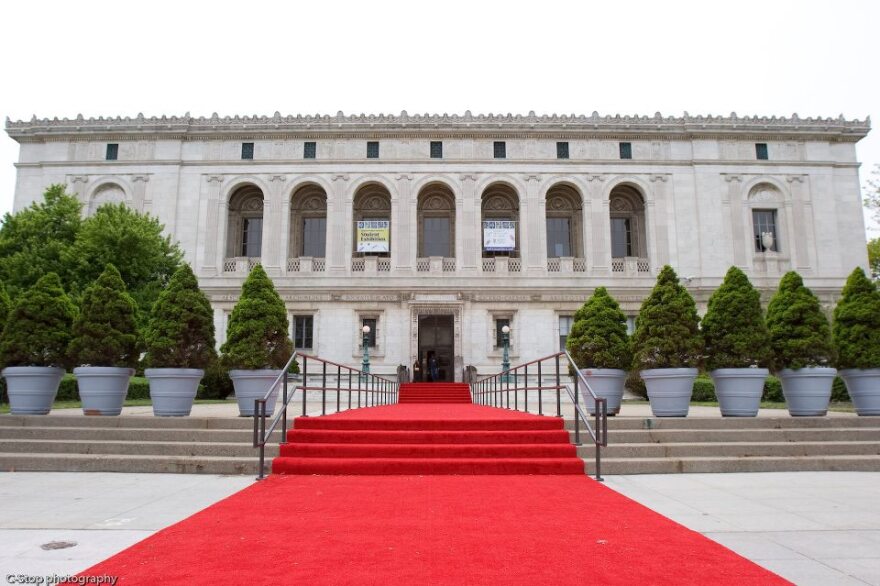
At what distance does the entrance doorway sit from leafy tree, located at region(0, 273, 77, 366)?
2078 cm

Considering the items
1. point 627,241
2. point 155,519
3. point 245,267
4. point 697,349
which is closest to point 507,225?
point 627,241

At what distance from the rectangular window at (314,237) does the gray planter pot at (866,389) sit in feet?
89.0

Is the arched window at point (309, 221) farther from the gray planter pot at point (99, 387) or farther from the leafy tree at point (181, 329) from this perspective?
the gray planter pot at point (99, 387)

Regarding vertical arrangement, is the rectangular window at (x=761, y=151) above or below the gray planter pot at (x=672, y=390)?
above

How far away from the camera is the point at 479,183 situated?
32.7m

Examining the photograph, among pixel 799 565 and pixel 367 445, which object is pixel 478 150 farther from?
pixel 799 565

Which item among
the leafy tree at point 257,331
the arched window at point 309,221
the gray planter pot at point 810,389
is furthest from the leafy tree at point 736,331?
the arched window at point 309,221

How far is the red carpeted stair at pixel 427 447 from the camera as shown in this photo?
7926 millimetres

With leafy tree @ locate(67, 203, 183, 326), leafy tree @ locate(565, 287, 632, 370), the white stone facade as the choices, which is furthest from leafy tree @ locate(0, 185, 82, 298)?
leafy tree @ locate(565, 287, 632, 370)

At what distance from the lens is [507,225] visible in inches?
1277

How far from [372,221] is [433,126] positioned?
6.04m

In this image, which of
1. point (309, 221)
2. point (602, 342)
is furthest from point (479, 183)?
point (602, 342)

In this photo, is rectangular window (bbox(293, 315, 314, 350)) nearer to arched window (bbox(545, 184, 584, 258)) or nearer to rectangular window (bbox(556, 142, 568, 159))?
arched window (bbox(545, 184, 584, 258))

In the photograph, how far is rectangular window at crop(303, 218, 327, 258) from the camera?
34.1 meters
